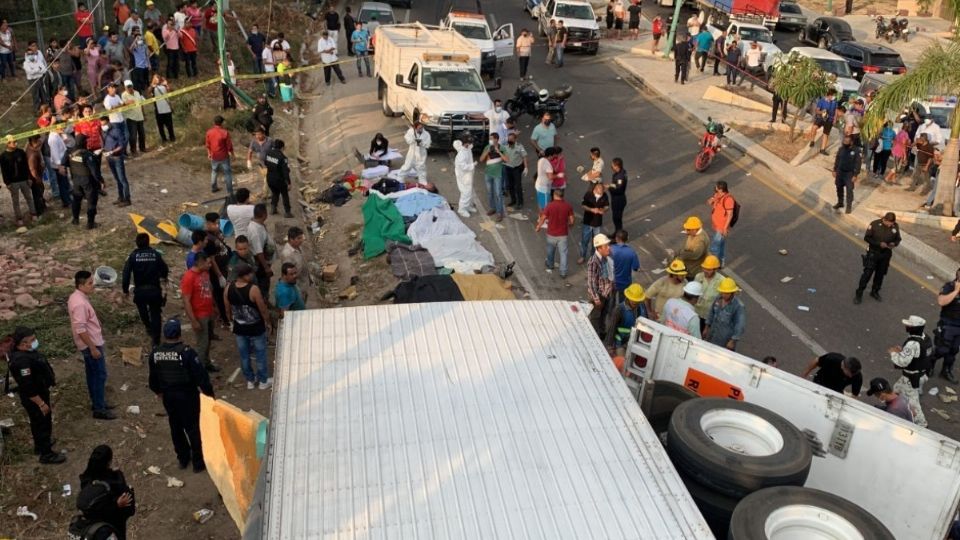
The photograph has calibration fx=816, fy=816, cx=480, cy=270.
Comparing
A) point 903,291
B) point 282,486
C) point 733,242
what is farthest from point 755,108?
point 282,486

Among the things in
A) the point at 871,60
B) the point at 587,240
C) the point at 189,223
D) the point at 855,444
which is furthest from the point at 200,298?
the point at 871,60

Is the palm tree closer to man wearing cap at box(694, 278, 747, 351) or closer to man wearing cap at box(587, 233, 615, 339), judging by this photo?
man wearing cap at box(587, 233, 615, 339)

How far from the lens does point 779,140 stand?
2003 cm

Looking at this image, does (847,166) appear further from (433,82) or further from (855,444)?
(855,444)

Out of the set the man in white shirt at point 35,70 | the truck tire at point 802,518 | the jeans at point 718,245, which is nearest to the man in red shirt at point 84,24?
the man in white shirt at point 35,70

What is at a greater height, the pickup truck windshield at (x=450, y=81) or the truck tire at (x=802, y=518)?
the pickup truck windshield at (x=450, y=81)

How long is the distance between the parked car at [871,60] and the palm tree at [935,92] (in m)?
12.1

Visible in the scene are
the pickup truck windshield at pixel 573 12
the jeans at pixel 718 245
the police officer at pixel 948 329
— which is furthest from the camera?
the pickup truck windshield at pixel 573 12

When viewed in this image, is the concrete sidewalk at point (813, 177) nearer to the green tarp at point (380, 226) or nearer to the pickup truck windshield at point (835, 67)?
the pickup truck windshield at point (835, 67)

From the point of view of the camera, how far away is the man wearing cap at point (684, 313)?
8.80 metres

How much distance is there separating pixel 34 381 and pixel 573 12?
2551 cm

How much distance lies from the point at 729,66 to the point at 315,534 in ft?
77.1

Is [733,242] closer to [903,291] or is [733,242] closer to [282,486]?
[903,291]

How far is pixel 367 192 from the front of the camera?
16.0 m
